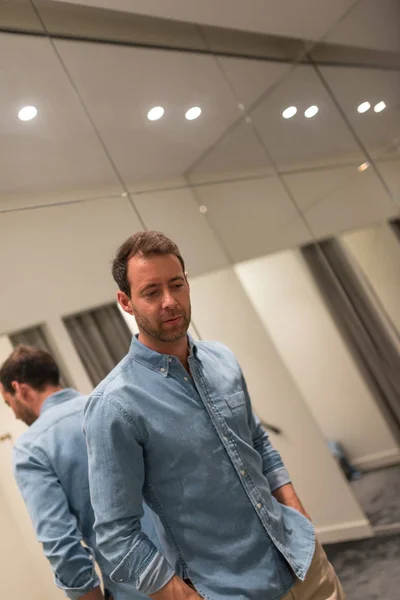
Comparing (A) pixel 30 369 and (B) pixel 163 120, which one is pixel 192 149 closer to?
(B) pixel 163 120

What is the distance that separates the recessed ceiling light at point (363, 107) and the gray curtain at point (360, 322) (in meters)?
0.76

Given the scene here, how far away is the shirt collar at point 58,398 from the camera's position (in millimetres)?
1574

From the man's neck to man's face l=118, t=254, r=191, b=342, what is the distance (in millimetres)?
17

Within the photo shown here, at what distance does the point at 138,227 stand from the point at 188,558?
4.53 ft

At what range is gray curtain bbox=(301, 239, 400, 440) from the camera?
9.66ft

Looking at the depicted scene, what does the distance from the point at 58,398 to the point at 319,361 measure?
180cm

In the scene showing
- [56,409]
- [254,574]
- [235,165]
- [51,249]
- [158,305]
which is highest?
[235,165]

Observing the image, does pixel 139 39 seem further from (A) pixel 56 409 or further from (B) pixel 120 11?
(A) pixel 56 409

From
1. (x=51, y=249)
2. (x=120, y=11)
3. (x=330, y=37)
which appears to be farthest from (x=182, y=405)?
(x=330, y=37)

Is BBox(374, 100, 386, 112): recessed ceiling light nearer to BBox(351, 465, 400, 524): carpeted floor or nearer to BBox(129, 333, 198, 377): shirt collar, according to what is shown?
BBox(351, 465, 400, 524): carpeted floor

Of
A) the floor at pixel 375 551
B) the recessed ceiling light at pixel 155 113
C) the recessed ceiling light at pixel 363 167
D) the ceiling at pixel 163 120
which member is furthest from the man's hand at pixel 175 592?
the recessed ceiling light at pixel 363 167

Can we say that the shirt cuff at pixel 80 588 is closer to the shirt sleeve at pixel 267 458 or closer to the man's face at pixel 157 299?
the shirt sleeve at pixel 267 458

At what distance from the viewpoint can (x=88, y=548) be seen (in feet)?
4.84

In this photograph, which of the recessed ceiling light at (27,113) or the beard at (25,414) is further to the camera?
the recessed ceiling light at (27,113)
